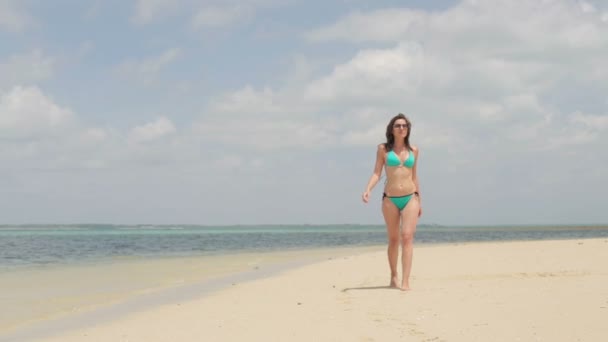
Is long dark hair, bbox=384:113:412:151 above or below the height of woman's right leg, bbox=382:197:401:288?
above

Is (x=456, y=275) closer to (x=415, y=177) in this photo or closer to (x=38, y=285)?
(x=415, y=177)

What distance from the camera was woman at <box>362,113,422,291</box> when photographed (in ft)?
22.6

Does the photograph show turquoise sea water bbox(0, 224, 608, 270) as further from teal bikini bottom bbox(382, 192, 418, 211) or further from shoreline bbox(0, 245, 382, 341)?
teal bikini bottom bbox(382, 192, 418, 211)

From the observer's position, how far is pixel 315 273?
1007cm

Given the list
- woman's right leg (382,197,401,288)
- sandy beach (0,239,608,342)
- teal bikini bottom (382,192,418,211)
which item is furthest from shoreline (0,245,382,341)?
teal bikini bottom (382,192,418,211)

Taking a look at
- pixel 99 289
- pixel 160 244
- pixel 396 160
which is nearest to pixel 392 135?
pixel 396 160

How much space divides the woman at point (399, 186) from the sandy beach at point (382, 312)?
549 mm

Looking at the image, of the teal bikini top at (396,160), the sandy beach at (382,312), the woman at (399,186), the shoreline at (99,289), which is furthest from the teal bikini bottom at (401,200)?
the shoreline at (99,289)

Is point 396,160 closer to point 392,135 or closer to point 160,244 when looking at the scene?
point 392,135

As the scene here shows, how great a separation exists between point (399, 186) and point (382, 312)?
197 cm

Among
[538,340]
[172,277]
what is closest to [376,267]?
[172,277]

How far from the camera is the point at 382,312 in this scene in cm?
532

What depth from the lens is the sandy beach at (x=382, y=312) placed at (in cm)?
442

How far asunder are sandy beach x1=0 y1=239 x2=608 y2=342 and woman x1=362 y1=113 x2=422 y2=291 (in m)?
0.55
